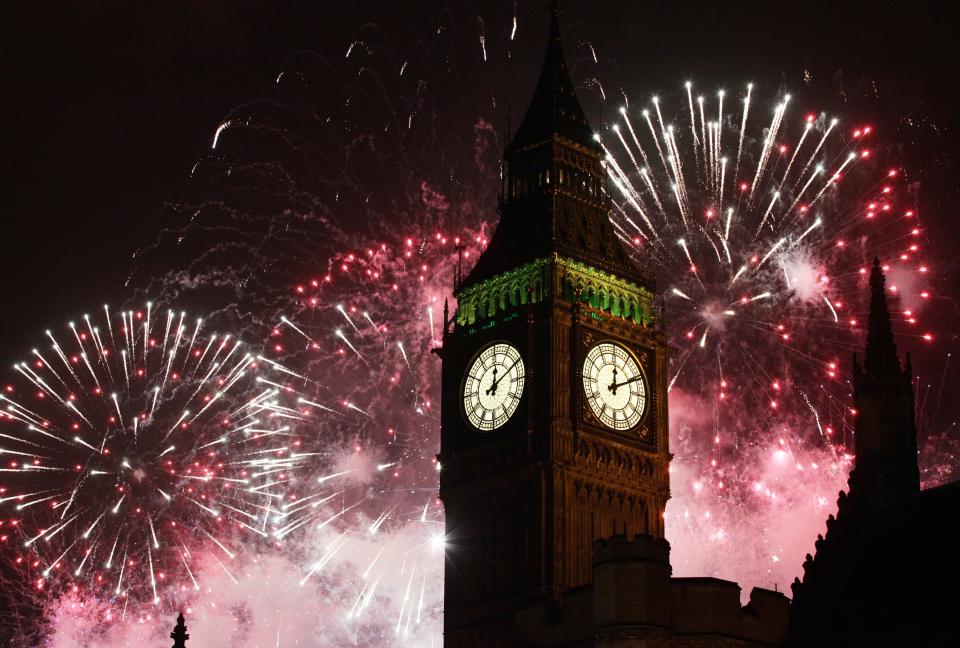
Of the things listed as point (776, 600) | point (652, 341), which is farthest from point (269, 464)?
point (776, 600)

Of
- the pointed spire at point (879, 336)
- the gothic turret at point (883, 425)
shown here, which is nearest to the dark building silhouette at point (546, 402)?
the gothic turret at point (883, 425)

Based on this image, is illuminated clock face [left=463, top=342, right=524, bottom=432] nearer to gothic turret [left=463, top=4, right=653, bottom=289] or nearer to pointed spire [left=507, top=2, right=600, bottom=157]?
gothic turret [left=463, top=4, right=653, bottom=289]

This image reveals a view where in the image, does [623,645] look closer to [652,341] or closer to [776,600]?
[776,600]

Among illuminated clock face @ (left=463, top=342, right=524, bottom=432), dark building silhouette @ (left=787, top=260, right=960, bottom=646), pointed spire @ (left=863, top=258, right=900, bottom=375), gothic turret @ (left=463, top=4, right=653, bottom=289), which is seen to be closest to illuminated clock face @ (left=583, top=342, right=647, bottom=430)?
illuminated clock face @ (left=463, top=342, right=524, bottom=432)

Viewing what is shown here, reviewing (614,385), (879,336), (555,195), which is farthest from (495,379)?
(879,336)

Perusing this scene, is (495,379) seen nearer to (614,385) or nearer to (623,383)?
(614,385)

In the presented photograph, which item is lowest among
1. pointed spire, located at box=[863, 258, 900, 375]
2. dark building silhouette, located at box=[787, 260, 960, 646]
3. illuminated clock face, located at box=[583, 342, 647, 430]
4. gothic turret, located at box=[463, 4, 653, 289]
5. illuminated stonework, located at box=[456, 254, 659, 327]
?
dark building silhouette, located at box=[787, 260, 960, 646]
